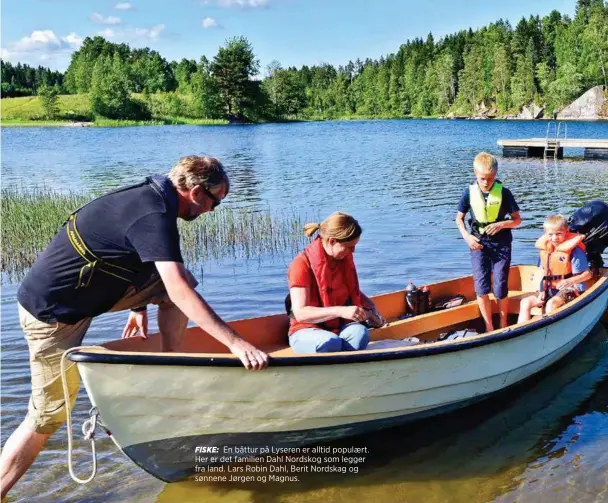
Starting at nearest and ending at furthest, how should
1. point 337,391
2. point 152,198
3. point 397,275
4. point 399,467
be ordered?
point 152,198 < point 337,391 < point 399,467 < point 397,275

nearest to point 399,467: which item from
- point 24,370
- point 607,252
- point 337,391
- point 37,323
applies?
point 337,391

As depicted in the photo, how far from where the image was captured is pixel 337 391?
4672 millimetres

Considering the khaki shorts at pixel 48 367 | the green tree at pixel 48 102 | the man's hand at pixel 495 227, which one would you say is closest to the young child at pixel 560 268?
the man's hand at pixel 495 227

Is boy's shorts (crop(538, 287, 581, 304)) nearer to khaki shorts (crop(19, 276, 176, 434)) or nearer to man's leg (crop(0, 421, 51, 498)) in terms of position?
khaki shorts (crop(19, 276, 176, 434))

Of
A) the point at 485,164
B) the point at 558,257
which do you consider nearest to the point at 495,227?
the point at 485,164

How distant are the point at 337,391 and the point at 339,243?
39.0 inches

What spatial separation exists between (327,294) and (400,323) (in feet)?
5.04

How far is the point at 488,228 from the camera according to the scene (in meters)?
6.49

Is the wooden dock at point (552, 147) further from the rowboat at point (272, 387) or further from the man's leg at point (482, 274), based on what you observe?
the rowboat at point (272, 387)

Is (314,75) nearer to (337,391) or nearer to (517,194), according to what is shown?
(517,194)

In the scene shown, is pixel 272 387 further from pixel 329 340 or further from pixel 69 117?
pixel 69 117

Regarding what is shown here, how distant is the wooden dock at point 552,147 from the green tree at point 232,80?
5944 cm

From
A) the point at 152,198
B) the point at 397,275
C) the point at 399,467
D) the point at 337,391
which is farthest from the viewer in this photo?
the point at 397,275

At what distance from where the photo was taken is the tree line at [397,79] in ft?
280
